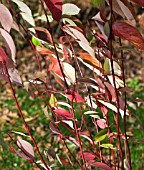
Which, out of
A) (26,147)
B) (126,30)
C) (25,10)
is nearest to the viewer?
(126,30)

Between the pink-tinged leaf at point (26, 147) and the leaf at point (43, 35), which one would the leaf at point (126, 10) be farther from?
the pink-tinged leaf at point (26, 147)

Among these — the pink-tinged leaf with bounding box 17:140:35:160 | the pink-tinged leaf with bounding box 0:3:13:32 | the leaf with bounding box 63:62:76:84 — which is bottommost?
the pink-tinged leaf with bounding box 17:140:35:160

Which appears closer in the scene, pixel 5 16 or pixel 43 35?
pixel 5 16

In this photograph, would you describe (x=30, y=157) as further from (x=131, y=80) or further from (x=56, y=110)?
(x=131, y=80)

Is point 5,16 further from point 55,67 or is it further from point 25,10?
point 55,67

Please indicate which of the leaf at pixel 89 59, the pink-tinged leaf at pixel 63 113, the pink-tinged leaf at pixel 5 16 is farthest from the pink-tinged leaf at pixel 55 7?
the pink-tinged leaf at pixel 63 113

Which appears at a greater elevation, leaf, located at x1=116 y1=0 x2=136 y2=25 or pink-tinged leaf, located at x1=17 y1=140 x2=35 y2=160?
leaf, located at x1=116 y1=0 x2=136 y2=25

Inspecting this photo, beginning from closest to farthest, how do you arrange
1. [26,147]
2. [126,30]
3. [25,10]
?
[126,30], [25,10], [26,147]

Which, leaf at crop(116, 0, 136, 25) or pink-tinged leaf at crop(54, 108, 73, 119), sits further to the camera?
pink-tinged leaf at crop(54, 108, 73, 119)

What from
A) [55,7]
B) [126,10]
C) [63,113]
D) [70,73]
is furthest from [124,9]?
[63,113]

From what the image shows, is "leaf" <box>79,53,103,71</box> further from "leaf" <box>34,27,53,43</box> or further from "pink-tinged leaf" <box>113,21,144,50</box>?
"pink-tinged leaf" <box>113,21,144,50</box>

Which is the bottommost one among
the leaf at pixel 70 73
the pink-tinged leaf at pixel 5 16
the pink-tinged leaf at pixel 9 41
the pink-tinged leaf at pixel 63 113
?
the pink-tinged leaf at pixel 63 113

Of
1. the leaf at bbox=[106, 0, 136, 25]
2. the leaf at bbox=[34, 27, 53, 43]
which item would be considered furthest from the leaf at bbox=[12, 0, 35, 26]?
the leaf at bbox=[106, 0, 136, 25]

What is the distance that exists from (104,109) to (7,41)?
0.43 metres
